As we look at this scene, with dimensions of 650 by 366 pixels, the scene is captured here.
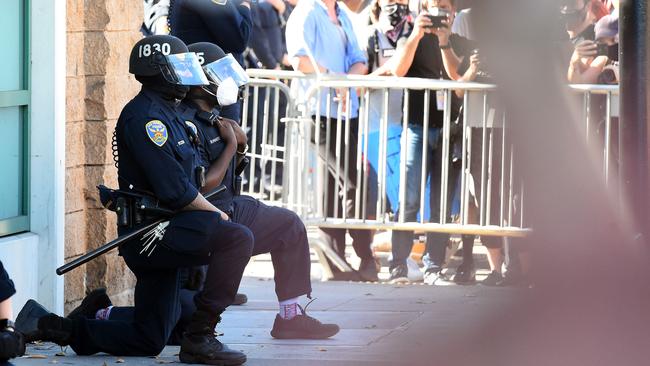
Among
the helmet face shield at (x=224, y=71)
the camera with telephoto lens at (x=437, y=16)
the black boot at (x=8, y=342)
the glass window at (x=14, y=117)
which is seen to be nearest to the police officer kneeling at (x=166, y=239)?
the helmet face shield at (x=224, y=71)

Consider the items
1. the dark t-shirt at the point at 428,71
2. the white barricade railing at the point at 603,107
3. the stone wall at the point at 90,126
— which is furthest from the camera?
the dark t-shirt at the point at 428,71

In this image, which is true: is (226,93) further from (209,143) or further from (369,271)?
(369,271)

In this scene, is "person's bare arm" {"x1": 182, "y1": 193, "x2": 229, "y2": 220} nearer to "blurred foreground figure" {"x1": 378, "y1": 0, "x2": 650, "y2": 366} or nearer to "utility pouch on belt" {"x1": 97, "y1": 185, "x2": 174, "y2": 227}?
"utility pouch on belt" {"x1": 97, "y1": 185, "x2": 174, "y2": 227}

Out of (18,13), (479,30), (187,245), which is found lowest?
(187,245)

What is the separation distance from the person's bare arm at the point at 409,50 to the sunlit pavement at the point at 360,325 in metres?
1.63

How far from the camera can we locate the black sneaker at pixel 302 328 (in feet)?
19.5

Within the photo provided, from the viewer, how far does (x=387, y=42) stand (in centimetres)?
993

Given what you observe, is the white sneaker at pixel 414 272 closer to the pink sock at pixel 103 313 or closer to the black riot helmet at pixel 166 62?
the pink sock at pixel 103 313

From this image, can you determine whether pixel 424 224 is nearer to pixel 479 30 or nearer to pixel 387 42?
pixel 387 42

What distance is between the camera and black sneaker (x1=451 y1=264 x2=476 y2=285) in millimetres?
8812

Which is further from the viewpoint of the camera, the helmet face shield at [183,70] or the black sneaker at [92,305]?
the black sneaker at [92,305]

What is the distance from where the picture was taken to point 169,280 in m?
5.34

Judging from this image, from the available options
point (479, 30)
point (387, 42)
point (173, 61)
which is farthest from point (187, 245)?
point (387, 42)

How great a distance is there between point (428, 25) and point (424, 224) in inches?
56.4
